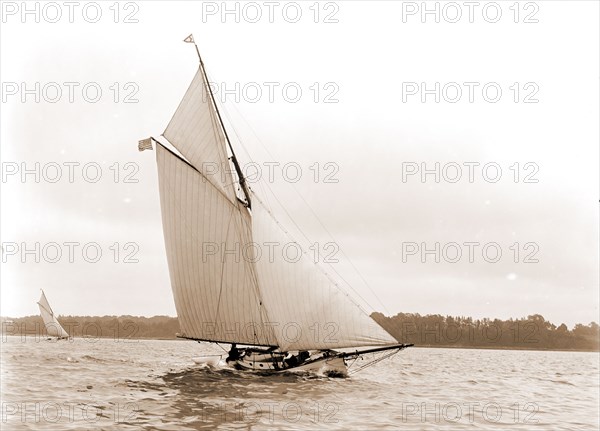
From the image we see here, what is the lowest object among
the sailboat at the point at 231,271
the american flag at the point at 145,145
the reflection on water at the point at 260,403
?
the reflection on water at the point at 260,403

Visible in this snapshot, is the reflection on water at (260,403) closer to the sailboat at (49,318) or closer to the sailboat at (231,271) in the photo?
the sailboat at (231,271)

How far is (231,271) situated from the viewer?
31938mm

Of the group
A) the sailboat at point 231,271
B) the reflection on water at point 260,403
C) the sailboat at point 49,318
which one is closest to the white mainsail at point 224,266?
the sailboat at point 231,271

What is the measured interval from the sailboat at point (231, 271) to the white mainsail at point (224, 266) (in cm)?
6

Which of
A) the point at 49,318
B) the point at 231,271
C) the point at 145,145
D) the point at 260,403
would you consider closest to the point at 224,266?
the point at 231,271

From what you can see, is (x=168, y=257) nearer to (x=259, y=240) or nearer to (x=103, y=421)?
(x=259, y=240)

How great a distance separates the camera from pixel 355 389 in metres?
28.0

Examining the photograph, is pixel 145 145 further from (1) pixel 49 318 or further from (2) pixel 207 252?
(1) pixel 49 318

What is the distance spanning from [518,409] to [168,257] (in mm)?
19978

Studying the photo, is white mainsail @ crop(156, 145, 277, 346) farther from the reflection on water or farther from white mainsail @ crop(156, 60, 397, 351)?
the reflection on water

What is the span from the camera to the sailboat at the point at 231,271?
29.4 meters

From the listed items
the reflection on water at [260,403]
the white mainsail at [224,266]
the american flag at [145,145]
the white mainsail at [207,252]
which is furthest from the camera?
the american flag at [145,145]

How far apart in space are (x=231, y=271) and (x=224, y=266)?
1.66ft

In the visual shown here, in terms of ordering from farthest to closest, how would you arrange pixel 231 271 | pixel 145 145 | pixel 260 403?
pixel 145 145 < pixel 231 271 < pixel 260 403
